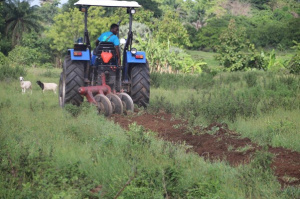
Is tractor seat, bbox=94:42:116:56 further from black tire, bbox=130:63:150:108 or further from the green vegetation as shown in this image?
the green vegetation

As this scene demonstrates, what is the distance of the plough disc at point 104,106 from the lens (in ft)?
36.9

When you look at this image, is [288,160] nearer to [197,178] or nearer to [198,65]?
[197,178]

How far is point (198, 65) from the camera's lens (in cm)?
3102

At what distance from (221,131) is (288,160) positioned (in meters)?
2.31

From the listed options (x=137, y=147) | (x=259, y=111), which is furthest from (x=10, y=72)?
(x=137, y=147)

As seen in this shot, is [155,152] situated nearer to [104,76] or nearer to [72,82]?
[104,76]

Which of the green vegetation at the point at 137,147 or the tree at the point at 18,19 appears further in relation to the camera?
the tree at the point at 18,19

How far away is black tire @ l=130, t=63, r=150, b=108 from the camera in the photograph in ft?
42.3

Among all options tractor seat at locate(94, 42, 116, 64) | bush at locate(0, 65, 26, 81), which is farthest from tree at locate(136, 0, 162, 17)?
tractor seat at locate(94, 42, 116, 64)

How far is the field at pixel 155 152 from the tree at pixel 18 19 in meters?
57.0

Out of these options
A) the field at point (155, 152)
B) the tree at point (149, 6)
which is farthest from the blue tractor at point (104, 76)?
the tree at point (149, 6)

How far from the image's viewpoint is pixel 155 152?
7215 millimetres

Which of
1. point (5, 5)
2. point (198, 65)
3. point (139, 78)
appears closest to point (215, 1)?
point (5, 5)

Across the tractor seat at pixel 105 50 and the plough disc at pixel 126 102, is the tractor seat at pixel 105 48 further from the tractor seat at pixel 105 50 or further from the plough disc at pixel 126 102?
the plough disc at pixel 126 102
